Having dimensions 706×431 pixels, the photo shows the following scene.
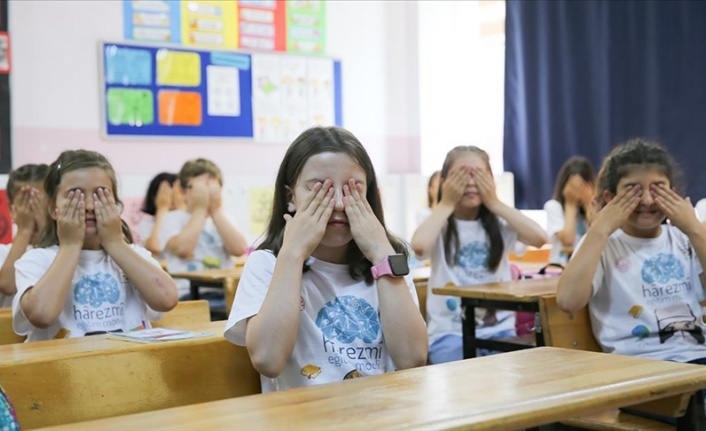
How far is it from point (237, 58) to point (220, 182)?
135cm

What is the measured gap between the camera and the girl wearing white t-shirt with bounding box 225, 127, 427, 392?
176cm

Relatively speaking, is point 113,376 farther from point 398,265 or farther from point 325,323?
point 398,265

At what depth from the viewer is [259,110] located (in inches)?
245

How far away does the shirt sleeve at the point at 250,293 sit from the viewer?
5.97 feet

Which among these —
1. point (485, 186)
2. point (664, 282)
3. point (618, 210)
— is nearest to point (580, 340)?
point (664, 282)

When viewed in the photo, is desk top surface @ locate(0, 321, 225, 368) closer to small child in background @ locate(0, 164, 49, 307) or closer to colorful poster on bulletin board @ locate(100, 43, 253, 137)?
small child in background @ locate(0, 164, 49, 307)

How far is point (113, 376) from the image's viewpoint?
5.94 ft

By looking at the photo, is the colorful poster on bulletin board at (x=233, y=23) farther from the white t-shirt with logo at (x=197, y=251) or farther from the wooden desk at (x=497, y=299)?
the wooden desk at (x=497, y=299)

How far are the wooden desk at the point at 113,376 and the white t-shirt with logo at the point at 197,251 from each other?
8.99 ft

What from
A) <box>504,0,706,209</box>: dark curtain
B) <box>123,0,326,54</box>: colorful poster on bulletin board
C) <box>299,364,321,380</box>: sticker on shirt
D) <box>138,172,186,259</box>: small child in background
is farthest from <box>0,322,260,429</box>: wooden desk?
<box>123,0,326,54</box>: colorful poster on bulletin board

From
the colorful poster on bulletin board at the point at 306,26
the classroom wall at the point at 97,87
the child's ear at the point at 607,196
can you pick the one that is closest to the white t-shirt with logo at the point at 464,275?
the child's ear at the point at 607,196

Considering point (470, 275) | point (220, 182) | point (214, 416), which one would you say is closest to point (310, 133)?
point (214, 416)

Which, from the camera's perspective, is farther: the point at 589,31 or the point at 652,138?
the point at 589,31

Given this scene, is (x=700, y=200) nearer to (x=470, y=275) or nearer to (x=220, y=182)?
(x=470, y=275)
